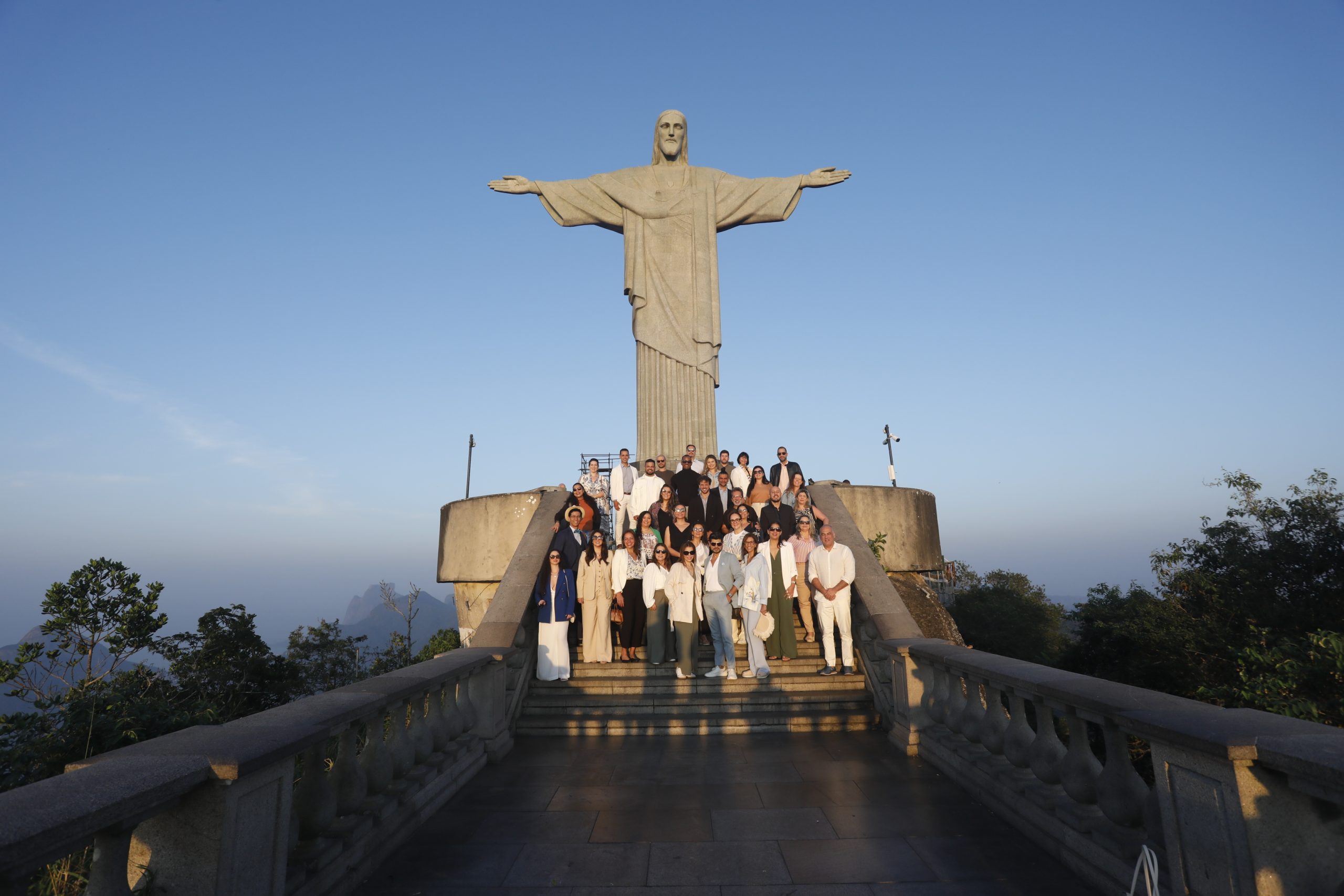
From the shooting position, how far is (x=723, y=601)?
7645 mm

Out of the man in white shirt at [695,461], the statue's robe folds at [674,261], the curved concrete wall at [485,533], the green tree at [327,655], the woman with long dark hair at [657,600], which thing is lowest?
the green tree at [327,655]

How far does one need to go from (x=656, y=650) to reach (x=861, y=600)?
2.30m

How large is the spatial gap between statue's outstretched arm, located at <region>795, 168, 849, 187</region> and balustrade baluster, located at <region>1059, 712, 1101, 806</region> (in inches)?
471

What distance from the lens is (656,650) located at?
26.3 ft

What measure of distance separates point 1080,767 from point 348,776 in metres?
3.97

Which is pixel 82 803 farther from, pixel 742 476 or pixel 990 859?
pixel 742 476

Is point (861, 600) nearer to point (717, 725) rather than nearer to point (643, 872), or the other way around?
point (717, 725)

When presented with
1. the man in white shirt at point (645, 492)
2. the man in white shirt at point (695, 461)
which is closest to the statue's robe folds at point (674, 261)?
the man in white shirt at point (695, 461)

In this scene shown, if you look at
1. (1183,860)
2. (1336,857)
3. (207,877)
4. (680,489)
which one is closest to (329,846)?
(207,877)

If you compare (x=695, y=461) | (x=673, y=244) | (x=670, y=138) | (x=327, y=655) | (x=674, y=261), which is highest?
(x=670, y=138)

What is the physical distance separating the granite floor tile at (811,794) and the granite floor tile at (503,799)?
4.94 ft

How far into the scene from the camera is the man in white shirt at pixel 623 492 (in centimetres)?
1023

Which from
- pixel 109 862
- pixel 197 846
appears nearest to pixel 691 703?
pixel 197 846

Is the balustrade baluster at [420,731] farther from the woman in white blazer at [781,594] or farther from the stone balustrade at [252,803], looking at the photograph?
the woman in white blazer at [781,594]
